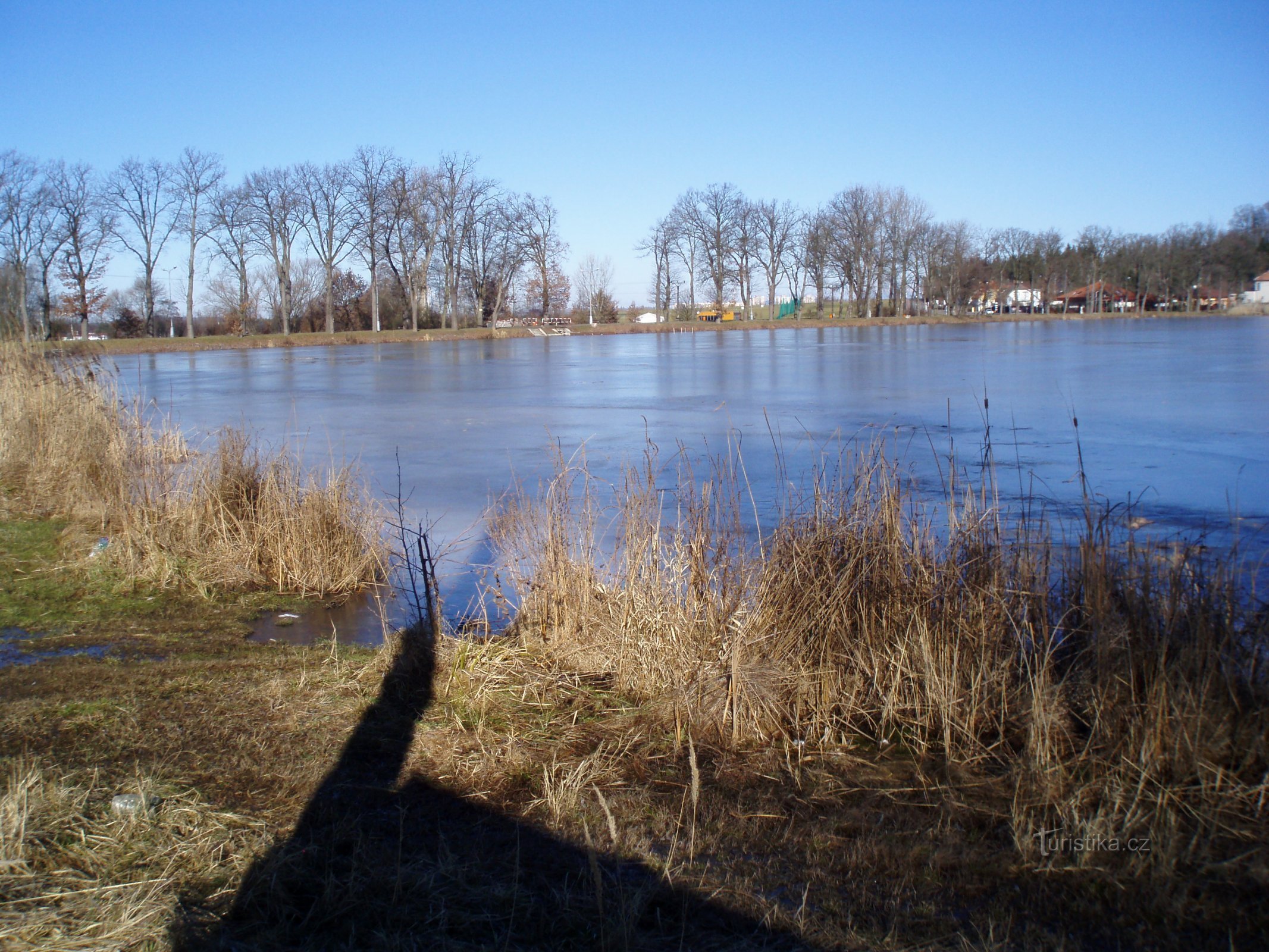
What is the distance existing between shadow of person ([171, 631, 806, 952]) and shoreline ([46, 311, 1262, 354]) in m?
48.2

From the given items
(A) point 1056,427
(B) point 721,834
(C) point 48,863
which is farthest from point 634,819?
(A) point 1056,427

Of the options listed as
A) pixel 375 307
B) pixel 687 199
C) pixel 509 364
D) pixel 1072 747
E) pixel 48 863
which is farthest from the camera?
pixel 687 199

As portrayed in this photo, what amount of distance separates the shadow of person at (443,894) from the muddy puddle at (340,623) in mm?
2434

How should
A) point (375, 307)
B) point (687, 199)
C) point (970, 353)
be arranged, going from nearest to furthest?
point (970, 353)
point (375, 307)
point (687, 199)

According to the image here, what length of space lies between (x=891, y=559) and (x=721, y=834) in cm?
160

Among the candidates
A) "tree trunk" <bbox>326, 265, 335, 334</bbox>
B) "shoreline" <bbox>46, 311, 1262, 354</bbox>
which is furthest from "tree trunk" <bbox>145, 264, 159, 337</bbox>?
"tree trunk" <bbox>326, 265, 335, 334</bbox>

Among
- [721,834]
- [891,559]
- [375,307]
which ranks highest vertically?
[375,307]

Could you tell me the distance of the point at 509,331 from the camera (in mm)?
67625

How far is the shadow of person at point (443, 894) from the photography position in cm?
262

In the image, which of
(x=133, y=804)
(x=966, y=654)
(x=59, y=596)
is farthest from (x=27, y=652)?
(x=966, y=654)

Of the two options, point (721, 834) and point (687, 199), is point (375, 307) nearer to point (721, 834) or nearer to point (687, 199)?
point (687, 199)

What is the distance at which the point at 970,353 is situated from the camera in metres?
32.5

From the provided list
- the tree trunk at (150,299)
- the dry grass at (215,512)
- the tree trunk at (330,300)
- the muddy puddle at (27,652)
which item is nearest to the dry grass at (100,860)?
the muddy puddle at (27,652)

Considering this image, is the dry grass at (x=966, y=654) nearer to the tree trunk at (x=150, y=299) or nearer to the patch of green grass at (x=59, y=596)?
the patch of green grass at (x=59, y=596)
